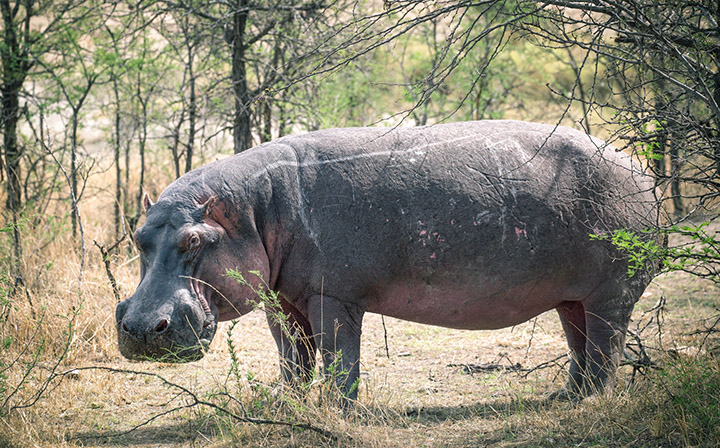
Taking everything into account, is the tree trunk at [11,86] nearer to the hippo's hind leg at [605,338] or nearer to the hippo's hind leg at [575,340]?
the hippo's hind leg at [575,340]

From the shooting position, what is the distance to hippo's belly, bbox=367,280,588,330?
4.27m

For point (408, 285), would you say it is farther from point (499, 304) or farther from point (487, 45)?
point (487, 45)

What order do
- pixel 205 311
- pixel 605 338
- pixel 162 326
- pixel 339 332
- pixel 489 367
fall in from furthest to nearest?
pixel 489 367 → pixel 605 338 → pixel 339 332 → pixel 205 311 → pixel 162 326

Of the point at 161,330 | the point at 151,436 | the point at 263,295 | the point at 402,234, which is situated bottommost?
the point at 151,436

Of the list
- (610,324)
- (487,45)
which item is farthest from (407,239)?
(487,45)

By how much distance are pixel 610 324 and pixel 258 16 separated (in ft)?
18.7

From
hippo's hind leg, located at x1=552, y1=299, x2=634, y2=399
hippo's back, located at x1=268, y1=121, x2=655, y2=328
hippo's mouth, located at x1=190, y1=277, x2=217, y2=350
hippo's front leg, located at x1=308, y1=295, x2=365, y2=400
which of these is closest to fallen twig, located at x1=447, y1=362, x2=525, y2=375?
hippo's hind leg, located at x1=552, y1=299, x2=634, y2=399

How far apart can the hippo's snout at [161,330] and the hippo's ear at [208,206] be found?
1.63 feet

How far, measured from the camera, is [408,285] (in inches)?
167

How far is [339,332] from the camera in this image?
4125 millimetres

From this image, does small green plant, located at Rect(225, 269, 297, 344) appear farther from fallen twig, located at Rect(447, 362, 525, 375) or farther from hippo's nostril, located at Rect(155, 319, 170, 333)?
fallen twig, located at Rect(447, 362, 525, 375)

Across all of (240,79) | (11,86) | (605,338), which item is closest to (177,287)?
(605,338)

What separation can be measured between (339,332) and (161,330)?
1011mm

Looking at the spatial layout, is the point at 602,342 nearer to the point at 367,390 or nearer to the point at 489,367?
the point at 489,367
